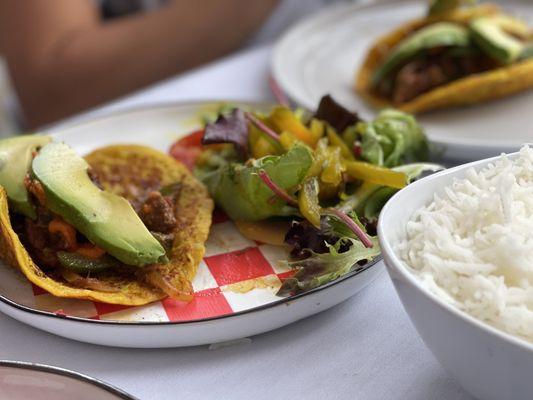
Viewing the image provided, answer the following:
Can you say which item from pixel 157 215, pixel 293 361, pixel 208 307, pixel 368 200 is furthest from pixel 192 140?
pixel 293 361

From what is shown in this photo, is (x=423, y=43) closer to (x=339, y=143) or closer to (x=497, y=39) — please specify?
(x=497, y=39)

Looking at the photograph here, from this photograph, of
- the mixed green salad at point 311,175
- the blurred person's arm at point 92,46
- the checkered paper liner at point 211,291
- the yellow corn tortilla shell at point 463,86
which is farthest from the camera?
the blurred person's arm at point 92,46

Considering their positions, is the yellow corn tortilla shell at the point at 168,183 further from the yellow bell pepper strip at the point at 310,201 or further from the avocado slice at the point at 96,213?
the yellow bell pepper strip at the point at 310,201

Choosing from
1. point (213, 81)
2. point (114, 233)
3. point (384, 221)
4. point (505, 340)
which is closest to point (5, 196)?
point (114, 233)

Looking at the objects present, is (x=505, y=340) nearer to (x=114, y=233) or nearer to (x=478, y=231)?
(x=478, y=231)

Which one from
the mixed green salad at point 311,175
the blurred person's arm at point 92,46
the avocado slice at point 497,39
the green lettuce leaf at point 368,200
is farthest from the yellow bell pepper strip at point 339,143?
the blurred person's arm at point 92,46
